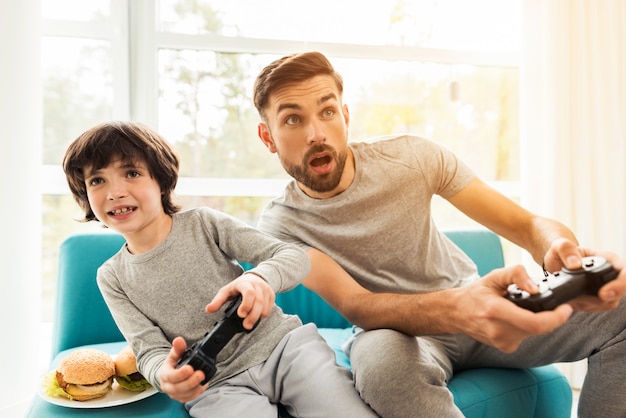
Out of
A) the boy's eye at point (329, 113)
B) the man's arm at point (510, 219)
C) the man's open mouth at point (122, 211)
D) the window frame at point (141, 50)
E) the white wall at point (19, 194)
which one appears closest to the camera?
the man's open mouth at point (122, 211)

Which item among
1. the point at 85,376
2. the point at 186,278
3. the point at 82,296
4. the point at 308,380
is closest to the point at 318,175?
the point at 186,278

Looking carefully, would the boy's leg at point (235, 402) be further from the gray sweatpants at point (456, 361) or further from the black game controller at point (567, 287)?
the black game controller at point (567, 287)

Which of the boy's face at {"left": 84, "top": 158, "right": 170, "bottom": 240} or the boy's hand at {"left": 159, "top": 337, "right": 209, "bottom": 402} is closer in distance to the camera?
the boy's hand at {"left": 159, "top": 337, "right": 209, "bottom": 402}

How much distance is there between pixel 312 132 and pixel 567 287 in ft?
2.77

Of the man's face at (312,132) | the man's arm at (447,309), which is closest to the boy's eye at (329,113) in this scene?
the man's face at (312,132)

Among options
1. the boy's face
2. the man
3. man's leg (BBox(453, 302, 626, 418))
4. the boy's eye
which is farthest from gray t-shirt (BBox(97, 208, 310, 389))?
man's leg (BBox(453, 302, 626, 418))

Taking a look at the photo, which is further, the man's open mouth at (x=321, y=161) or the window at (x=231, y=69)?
the window at (x=231, y=69)

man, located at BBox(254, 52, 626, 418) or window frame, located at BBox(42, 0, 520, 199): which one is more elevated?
window frame, located at BBox(42, 0, 520, 199)

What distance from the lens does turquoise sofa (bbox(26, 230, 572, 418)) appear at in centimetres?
142

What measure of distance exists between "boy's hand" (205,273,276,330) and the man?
33cm

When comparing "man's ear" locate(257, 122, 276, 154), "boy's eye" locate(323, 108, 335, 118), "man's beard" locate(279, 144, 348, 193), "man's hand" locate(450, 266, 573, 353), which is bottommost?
"man's hand" locate(450, 266, 573, 353)

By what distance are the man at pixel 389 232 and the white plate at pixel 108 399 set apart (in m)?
0.56

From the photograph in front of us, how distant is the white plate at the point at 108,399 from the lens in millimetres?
1345

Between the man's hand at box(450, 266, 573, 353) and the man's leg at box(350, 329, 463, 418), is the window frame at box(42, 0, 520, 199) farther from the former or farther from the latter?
the man's hand at box(450, 266, 573, 353)
